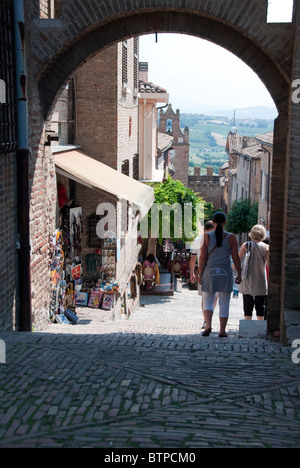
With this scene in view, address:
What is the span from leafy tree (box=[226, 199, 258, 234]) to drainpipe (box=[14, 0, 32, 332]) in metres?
28.0

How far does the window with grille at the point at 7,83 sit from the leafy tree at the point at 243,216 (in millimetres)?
28329

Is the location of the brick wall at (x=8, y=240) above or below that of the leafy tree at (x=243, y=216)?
above

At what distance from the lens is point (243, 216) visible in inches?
1388

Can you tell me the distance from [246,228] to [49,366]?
30.9m

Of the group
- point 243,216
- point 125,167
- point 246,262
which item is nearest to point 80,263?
point 125,167

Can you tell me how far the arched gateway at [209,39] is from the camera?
7.24 m

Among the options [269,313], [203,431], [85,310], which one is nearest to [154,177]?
[85,310]

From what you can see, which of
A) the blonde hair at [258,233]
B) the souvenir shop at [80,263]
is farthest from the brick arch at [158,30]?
the souvenir shop at [80,263]

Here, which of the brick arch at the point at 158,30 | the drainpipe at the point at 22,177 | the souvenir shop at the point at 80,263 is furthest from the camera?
the souvenir shop at the point at 80,263

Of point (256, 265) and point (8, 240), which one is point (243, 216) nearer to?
point (256, 265)

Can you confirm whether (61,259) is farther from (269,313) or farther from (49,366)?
(49,366)

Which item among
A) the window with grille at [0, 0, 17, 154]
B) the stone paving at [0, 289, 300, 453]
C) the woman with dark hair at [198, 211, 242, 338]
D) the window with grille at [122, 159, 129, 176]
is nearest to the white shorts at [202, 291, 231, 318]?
the woman with dark hair at [198, 211, 242, 338]

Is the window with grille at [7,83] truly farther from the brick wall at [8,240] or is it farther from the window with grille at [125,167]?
the window with grille at [125,167]

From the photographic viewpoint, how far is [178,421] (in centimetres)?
391
